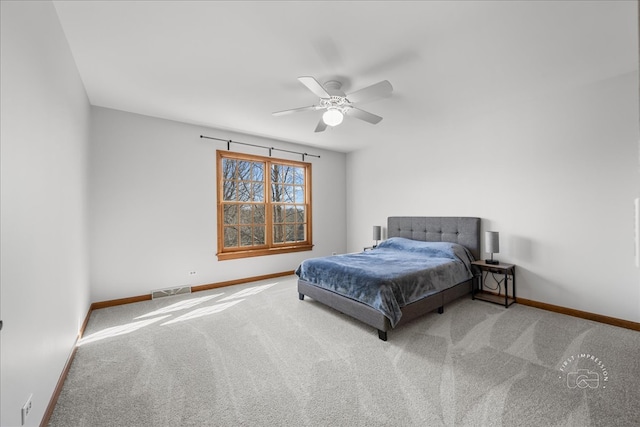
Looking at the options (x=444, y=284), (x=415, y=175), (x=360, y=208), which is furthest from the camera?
(x=360, y=208)

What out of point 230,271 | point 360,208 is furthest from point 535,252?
point 230,271

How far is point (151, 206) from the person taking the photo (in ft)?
12.7

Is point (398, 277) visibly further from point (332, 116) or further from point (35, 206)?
point (35, 206)

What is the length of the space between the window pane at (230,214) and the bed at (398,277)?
1.68 m

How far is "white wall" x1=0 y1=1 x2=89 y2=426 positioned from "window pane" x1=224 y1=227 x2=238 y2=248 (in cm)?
232

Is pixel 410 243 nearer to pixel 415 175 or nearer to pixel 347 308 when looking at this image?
A: pixel 415 175

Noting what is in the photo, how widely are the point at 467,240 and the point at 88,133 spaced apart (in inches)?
212

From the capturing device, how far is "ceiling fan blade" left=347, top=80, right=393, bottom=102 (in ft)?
7.65

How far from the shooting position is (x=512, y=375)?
2010 mm

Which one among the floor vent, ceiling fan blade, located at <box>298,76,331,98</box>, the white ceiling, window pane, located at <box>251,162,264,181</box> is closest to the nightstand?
the white ceiling

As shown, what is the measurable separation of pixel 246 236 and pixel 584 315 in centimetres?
484

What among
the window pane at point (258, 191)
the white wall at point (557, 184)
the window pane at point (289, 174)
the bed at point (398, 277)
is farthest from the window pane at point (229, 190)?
the white wall at point (557, 184)

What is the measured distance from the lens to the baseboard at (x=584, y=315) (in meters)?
2.79

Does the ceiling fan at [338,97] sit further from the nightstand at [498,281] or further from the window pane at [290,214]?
the window pane at [290,214]
